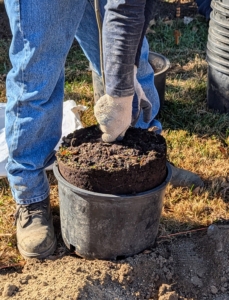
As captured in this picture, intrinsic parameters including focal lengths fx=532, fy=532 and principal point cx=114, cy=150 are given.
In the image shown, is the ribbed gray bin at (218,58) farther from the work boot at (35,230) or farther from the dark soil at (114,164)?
the work boot at (35,230)

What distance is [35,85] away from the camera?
7.79ft

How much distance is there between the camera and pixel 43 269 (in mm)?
2445

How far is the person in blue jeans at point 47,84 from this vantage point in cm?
201

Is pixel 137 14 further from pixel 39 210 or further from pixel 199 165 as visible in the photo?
pixel 199 165

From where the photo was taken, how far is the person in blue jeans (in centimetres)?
201

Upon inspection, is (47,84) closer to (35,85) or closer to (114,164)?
(35,85)

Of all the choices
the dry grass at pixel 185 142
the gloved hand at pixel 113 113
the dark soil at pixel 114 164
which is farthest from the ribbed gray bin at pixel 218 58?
the gloved hand at pixel 113 113

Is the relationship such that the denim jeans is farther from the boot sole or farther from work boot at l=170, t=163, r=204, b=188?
work boot at l=170, t=163, r=204, b=188

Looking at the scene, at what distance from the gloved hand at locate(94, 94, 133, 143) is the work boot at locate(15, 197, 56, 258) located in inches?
24.6

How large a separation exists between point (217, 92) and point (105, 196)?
6.69 ft

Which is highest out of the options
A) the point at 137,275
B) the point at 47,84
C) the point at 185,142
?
the point at 47,84

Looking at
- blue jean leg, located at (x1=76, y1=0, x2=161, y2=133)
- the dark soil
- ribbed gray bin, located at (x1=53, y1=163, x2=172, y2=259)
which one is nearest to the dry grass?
ribbed gray bin, located at (x1=53, y1=163, x2=172, y2=259)

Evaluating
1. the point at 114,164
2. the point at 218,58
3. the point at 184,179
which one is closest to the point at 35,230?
the point at 114,164

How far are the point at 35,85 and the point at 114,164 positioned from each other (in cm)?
52
